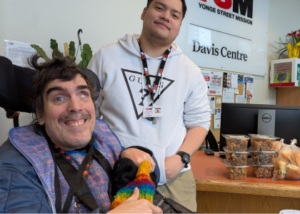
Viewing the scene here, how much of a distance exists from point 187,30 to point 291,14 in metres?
2.78

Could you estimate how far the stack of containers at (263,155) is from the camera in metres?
1.31

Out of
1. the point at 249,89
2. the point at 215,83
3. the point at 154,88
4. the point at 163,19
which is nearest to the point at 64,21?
the point at 163,19

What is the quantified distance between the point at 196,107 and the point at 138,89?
0.39m

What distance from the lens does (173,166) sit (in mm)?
1243

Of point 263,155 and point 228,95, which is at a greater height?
point 228,95

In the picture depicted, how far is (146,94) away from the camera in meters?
1.37

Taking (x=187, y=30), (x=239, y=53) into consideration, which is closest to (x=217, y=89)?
(x=239, y=53)

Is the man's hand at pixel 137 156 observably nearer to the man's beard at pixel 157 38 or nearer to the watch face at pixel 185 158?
the watch face at pixel 185 158

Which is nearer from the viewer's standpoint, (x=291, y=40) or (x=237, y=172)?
(x=237, y=172)

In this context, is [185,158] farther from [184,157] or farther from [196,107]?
[196,107]

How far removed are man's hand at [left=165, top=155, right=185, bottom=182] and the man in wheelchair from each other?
0.83 ft

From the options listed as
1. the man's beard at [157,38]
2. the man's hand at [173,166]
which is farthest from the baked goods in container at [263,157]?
the man's beard at [157,38]

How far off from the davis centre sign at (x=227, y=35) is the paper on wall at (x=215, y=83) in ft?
0.38

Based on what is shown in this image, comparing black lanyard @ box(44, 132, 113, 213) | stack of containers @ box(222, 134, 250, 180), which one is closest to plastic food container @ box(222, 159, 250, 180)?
stack of containers @ box(222, 134, 250, 180)
